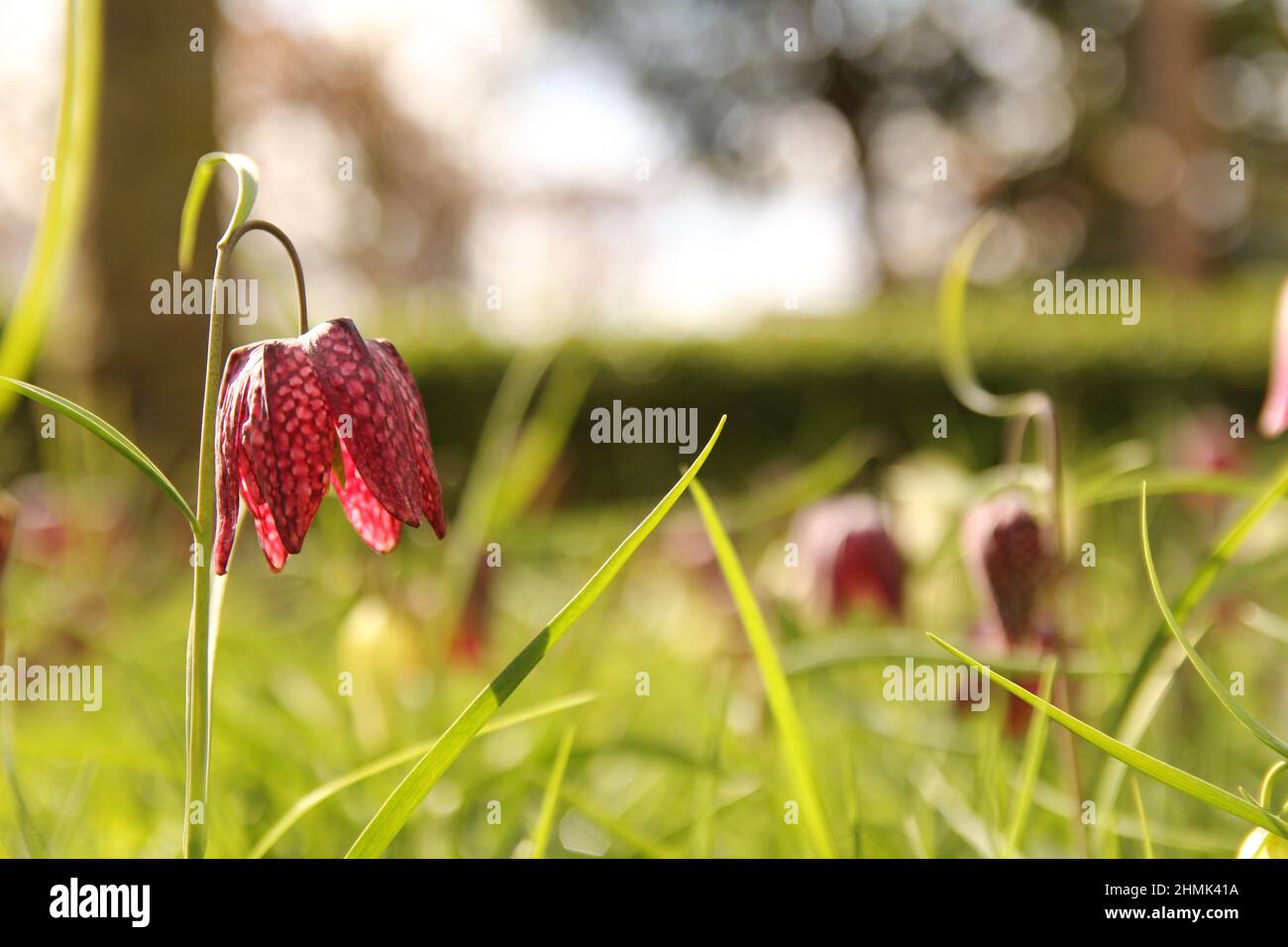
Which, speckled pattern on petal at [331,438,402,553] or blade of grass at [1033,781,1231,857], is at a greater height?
speckled pattern on petal at [331,438,402,553]

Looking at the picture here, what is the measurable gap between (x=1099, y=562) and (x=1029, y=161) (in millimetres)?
17461

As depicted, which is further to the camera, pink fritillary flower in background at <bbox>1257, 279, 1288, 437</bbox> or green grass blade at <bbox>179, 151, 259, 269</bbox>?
pink fritillary flower in background at <bbox>1257, 279, 1288, 437</bbox>

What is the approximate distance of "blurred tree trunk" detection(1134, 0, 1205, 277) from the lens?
37.2 ft

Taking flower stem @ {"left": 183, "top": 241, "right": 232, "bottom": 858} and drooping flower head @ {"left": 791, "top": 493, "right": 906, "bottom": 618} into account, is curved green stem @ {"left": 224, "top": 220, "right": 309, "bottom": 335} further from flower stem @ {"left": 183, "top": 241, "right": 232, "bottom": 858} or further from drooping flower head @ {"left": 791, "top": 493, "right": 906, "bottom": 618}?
drooping flower head @ {"left": 791, "top": 493, "right": 906, "bottom": 618}

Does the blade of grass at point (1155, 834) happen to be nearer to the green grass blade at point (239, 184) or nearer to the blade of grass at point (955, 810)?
the blade of grass at point (955, 810)

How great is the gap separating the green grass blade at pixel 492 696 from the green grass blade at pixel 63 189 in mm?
315

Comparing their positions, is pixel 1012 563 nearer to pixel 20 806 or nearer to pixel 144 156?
pixel 20 806

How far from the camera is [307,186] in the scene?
15141 millimetres

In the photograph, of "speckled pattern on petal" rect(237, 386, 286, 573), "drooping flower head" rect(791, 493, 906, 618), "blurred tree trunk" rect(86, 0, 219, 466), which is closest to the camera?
"speckled pattern on petal" rect(237, 386, 286, 573)

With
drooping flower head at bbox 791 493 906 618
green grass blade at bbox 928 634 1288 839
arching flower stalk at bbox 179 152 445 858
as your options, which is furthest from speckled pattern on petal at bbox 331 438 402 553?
drooping flower head at bbox 791 493 906 618

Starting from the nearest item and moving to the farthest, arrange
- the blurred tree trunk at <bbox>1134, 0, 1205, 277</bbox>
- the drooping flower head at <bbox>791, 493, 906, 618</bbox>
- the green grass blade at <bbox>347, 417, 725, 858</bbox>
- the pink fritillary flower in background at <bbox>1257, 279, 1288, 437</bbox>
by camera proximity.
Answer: the green grass blade at <bbox>347, 417, 725, 858</bbox>
the pink fritillary flower in background at <bbox>1257, 279, 1288, 437</bbox>
the drooping flower head at <bbox>791, 493, 906, 618</bbox>
the blurred tree trunk at <bbox>1134, 0, 1205, 277</bbox>

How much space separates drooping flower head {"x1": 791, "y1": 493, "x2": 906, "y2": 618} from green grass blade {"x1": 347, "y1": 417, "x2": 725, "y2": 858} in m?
0.83
